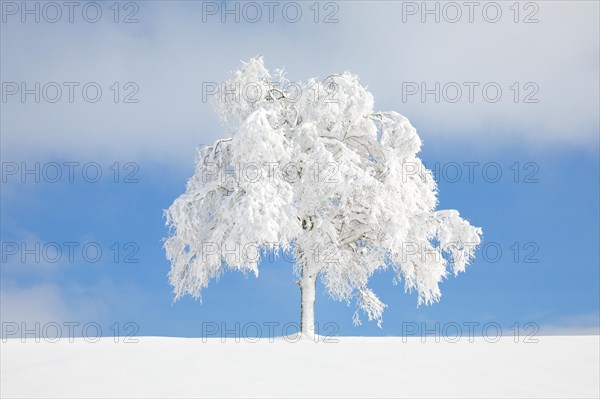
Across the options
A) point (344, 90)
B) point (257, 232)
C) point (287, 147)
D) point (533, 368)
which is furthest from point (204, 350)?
point (344, 90)

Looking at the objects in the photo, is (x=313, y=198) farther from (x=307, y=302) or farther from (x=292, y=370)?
(x=292, y=370)

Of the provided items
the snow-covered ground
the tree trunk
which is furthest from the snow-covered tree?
the snow-covered ground

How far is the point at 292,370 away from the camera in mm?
11266

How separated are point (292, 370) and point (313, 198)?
8.47m

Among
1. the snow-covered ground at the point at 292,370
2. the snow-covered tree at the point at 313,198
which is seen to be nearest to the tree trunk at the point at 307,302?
the snow-covered tree at the point at 313,198

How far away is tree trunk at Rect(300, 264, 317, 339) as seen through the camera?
773 inches

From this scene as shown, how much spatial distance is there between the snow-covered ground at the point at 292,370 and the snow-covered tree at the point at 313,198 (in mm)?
4884

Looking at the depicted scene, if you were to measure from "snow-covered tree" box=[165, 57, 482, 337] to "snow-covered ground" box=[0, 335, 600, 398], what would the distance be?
4.88 metres

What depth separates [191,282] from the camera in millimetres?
20297

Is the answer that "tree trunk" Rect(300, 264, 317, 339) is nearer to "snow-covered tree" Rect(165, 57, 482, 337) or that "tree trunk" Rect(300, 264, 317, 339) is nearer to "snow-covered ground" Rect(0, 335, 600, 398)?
"snow-covered tree" Rect(165, 57, 482, 337)

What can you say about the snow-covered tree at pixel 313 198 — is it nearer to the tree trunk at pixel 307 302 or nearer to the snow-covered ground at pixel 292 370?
the tree trunk at pixel 307 302

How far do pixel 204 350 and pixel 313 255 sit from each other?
7.40 metres

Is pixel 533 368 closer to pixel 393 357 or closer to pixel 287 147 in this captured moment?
pixel 393 357

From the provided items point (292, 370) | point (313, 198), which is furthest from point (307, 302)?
point (292, 370)
